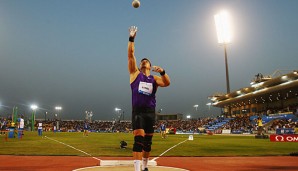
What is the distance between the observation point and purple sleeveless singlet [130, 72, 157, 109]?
19.1 feet

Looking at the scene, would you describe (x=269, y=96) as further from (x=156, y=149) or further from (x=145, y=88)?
(x=145, y=88)

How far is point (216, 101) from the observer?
82312 millimetres

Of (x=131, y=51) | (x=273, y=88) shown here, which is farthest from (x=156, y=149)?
(x=273, y=88)

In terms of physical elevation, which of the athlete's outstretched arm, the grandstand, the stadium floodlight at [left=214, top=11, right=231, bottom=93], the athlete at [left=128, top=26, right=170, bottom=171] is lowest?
the athlete at [left=128, top=26, right=170, bottom=171]

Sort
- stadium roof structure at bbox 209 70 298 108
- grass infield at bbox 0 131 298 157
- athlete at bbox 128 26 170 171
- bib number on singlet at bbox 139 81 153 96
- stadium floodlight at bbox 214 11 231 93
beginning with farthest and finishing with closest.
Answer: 1. stadium floodlight at bbox 214 11 231 93
2. stadium roof structure at bbox 209 70 298 108
3. grass infield at bbox 0 131 298 157
4. bib number on singlet at bbox 139 81 153 96
5. athlete at bbox 128 26 170 171

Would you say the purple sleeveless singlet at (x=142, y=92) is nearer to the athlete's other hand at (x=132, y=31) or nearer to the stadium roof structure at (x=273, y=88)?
the athlete's other hand at (x=132, y=31)

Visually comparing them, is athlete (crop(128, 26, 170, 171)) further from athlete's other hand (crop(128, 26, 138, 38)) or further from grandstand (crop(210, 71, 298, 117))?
grandstand (crop(210, 71, 298, 117))

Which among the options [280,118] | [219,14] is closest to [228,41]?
[219,14]

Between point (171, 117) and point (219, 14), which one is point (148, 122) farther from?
point (171, 117)

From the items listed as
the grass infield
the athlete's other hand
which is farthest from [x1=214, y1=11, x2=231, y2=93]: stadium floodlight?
the athlete's other hand

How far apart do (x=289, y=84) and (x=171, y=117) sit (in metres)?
87.1

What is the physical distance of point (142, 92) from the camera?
584 cm

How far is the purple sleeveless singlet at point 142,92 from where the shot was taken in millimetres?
5820

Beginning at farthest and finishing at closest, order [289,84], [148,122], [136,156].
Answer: [289,84] → [148,122] → [136,156]
